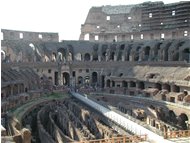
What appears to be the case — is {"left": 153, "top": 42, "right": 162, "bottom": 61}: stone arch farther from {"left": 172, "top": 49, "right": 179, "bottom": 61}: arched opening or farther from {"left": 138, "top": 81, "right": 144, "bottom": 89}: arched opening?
{"left": 138, "top": 81, "right": 144, "bottom": 89}: arched opening

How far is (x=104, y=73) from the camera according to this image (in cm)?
5672

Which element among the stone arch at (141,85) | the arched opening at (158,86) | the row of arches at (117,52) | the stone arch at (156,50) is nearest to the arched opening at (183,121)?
the arched opening at (158,86)

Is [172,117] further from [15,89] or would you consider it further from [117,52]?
[117,52]

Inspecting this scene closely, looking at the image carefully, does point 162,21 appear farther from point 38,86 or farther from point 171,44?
point 38,86

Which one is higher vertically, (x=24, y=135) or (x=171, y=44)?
(x=171, y=44)

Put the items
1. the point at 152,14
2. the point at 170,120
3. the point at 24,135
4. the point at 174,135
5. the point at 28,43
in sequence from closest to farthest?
the point at 174,135 < the point at 24,135 < the point at 170,120 < the point at 28,43 < the point at 152,14

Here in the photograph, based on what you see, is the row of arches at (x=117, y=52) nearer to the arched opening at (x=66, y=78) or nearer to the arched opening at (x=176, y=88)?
the arched opening at (x=66, y=78)

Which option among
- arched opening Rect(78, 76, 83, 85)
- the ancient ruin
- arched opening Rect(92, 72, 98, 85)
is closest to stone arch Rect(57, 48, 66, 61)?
the ancient ruin

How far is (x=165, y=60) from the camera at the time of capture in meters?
55.5

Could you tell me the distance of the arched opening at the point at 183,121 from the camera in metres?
34.7

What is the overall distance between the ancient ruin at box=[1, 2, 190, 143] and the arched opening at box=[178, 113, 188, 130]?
10 centimetres

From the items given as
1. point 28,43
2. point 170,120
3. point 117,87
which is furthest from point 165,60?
point 28,43

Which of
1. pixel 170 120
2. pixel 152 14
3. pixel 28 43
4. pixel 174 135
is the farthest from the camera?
pixel 152 14

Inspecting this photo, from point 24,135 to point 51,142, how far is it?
8.80 feet
